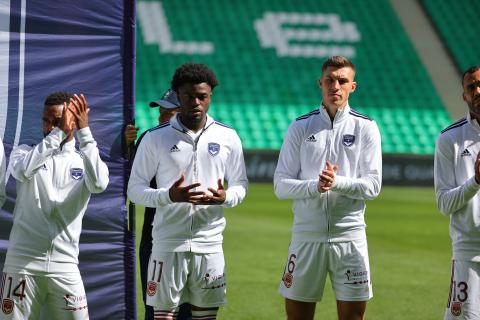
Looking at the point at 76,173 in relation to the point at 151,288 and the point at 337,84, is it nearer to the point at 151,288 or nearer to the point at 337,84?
the point at 151,288

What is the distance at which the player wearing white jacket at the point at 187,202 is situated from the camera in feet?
16.1

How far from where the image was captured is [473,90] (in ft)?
15.6

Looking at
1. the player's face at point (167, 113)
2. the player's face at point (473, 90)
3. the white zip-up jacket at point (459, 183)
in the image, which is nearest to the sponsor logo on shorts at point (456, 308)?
the white zip-up jacket at point (459, 183)

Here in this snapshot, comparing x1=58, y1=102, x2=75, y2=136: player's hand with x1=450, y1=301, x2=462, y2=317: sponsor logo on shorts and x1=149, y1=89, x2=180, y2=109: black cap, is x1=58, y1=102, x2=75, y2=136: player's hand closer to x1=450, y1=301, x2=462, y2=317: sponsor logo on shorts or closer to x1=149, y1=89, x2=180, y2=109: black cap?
x1=149, y1=89, x2=180, y2=109: black cap

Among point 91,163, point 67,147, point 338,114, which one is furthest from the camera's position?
point 338,114

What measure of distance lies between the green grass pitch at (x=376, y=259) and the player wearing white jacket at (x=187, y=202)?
2698 millimetres

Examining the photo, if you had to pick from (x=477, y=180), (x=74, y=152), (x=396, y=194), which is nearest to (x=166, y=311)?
(x=74, y=152)

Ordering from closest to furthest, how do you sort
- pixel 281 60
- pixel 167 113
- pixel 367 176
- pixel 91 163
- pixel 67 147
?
pixel 91 163
pixel 67 147
pixel 367 176
pixel 167 113
pixel 281 60

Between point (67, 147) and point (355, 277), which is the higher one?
point (67, 147)

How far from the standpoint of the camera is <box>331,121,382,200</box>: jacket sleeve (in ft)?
16.5

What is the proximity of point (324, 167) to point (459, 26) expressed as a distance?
27.3 m

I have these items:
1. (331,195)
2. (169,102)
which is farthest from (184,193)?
(169,102)

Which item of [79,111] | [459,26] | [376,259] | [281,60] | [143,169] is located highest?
[459,26]

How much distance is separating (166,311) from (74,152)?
45.2 inches
